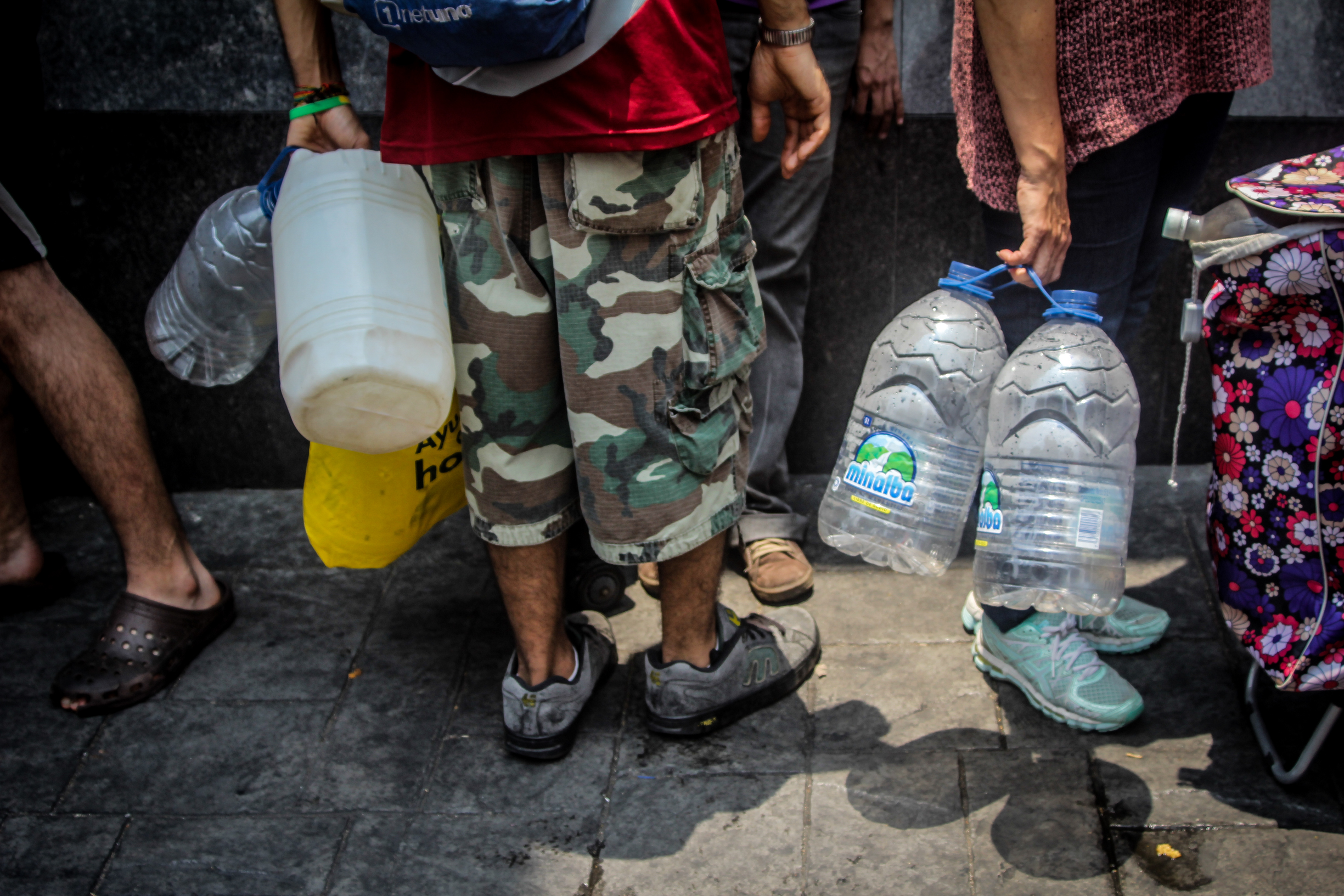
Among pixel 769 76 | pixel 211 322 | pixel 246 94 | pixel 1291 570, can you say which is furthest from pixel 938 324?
pixel 246 94

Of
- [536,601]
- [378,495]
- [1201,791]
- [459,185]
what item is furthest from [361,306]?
[1201,791]

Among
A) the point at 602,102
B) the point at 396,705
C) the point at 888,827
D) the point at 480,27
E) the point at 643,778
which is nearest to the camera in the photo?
the point at 480,27

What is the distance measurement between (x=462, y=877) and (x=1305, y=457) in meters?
1.76

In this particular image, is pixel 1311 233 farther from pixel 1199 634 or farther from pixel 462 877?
pixel 462 877

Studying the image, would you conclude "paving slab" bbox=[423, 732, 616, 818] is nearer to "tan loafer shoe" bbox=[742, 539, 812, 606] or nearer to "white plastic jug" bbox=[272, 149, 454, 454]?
"tan loafer shoe" bbox=[742, 539, 812, 606]

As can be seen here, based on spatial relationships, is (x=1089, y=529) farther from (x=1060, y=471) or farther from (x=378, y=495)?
(x=378, y=495)

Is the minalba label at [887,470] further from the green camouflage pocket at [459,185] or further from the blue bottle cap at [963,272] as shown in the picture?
the green camouflage pocket at [459,185]

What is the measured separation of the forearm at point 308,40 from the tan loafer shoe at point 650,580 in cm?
148

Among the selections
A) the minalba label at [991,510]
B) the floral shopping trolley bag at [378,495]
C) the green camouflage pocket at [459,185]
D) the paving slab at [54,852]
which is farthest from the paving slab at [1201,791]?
the paving slab at [54,852]

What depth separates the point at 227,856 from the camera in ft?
7.61

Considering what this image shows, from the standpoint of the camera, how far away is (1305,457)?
2.10 m

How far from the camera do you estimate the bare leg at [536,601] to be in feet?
8.05

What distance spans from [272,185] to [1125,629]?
2.18m

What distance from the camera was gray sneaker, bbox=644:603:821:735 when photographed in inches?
101
